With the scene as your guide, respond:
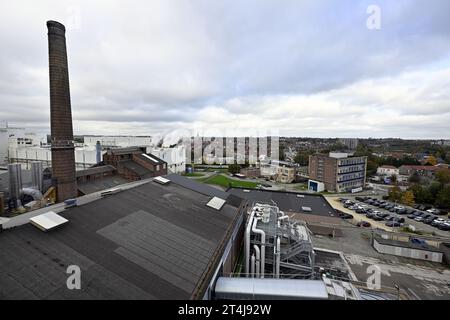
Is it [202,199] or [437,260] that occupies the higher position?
[202,199]

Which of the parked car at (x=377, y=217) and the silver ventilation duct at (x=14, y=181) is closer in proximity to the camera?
the silver ventilation duct at (x=14, y=181)

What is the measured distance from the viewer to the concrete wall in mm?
20531

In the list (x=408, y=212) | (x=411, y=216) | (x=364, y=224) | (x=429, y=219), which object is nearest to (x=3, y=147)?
(x=364, y=224)

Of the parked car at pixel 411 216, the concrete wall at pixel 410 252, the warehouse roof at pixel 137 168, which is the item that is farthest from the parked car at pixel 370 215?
the warehouse roof at pixel 137 168

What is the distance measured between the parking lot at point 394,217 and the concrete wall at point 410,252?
7.68 metres

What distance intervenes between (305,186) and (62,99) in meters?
49.2

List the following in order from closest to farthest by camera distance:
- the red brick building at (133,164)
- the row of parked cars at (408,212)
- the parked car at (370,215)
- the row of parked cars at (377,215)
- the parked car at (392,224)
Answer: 1. the parked car at (392,224)
2. the row of parked cars at (377,215)
3. the row of parked cars at (408,212)
4. the red brick building at (133,164)
5. the parked car at (370,215)

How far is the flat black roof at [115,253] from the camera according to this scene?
6.79 metres

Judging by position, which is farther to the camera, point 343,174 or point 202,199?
point 343,174

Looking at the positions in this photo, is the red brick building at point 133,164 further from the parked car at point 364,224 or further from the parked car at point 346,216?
the parked car at point 364,224
